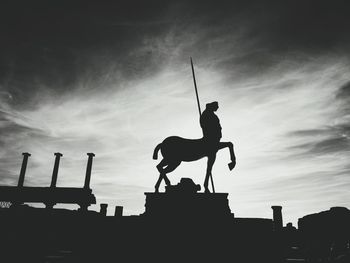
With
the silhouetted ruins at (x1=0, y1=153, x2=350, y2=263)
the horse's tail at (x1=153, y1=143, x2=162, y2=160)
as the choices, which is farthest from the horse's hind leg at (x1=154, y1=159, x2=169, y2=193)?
the silhouetted ruins at (x1=0, y1=153, x2=350, y2=263)

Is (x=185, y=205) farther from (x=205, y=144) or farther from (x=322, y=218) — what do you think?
(x=322, y=218)

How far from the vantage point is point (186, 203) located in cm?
743

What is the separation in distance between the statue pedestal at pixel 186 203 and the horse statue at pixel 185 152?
14.2 inches

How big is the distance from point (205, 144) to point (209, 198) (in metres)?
1.55

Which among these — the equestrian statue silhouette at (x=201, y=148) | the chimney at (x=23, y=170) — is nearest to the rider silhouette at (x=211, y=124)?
the equestrian statue silhouette at (x=201, y=148)

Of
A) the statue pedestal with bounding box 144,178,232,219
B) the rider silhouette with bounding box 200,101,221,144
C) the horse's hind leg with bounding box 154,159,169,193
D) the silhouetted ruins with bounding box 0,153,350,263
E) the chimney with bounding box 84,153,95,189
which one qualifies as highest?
the chimney with bounding box 84,153,95,189

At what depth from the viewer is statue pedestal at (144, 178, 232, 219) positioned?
7.30 metres

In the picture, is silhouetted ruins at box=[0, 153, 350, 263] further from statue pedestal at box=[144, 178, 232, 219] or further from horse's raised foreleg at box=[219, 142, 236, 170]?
horse's raised foreleg at box=[219, 142, 236, 170]

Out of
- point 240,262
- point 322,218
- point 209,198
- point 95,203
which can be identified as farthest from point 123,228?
point 322,218

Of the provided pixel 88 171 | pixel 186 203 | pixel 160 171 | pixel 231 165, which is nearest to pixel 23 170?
pixel 88 171

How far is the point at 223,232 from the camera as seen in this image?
22.8 ft

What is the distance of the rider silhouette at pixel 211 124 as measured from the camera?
788 cm

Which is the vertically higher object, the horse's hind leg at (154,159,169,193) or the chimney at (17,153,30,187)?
the chimney at (17,153,30,187)

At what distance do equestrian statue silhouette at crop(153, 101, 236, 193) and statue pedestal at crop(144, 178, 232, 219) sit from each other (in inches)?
14.8
